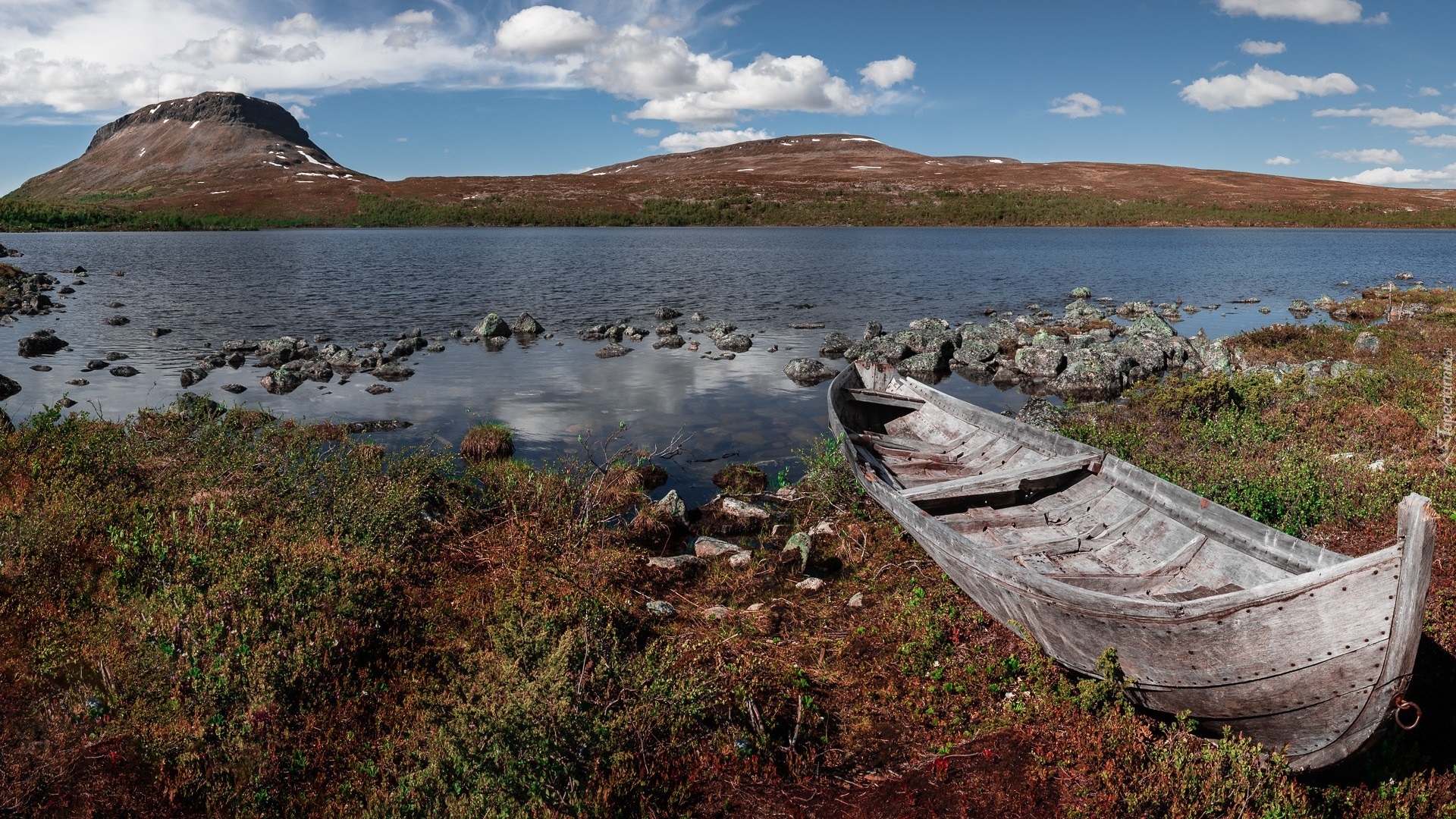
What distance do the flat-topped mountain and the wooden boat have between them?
409 ft

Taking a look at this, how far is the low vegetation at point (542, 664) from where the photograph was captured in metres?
5.21

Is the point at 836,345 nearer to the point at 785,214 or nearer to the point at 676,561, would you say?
the point at 676,561

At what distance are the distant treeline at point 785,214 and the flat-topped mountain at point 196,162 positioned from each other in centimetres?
1091

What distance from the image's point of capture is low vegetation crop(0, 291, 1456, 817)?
5.21 metres

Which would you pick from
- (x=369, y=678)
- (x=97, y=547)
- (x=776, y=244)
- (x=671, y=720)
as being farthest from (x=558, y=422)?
(x=776, y=244)

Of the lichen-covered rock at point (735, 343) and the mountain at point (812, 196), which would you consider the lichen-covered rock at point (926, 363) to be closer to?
the lichen-covered rock at point (735, 343)

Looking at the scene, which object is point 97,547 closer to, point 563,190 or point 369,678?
point 369,678

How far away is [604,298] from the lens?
39906mm

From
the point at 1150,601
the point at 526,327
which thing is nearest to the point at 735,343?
the point at 526,327

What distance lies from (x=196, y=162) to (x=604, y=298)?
6761 inches

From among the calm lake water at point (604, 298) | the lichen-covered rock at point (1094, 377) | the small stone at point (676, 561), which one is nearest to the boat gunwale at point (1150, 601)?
the small stone at point (676, 561)

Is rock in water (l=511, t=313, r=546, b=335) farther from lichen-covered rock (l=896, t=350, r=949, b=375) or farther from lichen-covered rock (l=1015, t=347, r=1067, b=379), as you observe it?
lichen-covered rock (l=1015, t=347, r=1067, b=379)

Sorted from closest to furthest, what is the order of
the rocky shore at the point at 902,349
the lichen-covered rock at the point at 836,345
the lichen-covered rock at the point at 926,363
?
the rocky shore at the point at 902,349 < the lichen-covered rock at the point at 926,363 < the lichen-covered rock at the point at 836,345

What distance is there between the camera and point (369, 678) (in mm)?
6590
